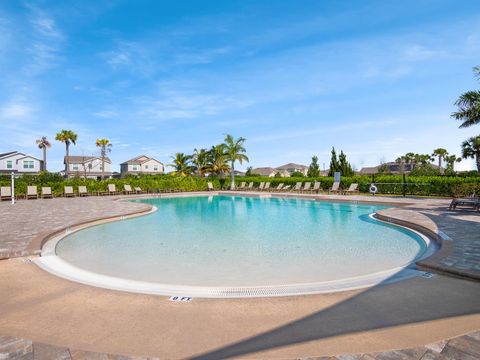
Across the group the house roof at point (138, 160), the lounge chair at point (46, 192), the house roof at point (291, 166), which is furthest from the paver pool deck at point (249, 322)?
the house roof at point (291, 166)

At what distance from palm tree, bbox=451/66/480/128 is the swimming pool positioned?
8095 mm

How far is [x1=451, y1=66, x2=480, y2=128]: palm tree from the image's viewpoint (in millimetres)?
14008

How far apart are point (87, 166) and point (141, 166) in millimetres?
8962

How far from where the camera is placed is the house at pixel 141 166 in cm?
5509

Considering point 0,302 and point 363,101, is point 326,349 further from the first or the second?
point 363,101

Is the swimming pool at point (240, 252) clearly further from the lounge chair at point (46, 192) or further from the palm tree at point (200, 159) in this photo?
the palm tree at point (200, 159)

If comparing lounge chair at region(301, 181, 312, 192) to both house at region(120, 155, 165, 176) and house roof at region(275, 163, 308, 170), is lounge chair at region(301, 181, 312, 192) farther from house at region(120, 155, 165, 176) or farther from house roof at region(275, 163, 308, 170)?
house roof at region(275, 163, 308, 170)

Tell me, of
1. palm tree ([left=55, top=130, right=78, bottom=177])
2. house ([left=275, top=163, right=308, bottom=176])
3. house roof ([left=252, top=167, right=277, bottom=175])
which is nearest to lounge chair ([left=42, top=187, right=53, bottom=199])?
palm tree ([left=55, top=130, right=78, bottom=177])

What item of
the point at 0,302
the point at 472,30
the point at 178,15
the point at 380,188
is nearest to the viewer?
the point at 0,302

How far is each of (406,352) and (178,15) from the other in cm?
1533

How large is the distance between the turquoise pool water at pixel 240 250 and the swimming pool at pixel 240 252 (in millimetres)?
16

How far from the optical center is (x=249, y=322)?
3125 millimetres

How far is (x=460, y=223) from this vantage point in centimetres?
866

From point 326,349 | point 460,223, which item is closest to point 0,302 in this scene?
point 326,349
